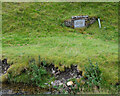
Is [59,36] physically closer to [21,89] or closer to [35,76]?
[35,76]

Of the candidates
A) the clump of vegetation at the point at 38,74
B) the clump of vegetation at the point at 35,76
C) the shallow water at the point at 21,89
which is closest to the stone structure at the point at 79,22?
the clump of vegetation at the point at 35,76

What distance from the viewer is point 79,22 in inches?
876

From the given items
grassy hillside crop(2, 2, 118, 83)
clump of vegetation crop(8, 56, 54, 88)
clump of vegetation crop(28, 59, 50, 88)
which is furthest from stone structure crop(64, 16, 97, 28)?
clump of vegetation crop(28, 59, 50, 88)

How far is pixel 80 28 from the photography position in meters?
21.9

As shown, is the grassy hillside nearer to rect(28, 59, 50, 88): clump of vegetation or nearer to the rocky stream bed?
the rocky stream bed

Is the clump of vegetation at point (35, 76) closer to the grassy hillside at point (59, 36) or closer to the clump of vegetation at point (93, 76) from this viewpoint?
the grassy hillside at point (59, 36)

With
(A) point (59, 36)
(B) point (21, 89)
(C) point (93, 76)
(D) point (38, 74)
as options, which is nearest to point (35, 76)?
(D) point (38, 74)

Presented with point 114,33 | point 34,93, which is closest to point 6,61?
point 34,93

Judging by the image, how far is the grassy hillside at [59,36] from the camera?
12.3 m

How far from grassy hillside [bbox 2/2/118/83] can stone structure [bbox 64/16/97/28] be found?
3.15 ft

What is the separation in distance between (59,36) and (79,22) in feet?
17.3

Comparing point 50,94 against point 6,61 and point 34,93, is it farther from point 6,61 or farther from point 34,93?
point 6,61

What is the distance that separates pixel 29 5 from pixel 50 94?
22862mm

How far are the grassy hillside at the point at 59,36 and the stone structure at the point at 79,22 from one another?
962mm
